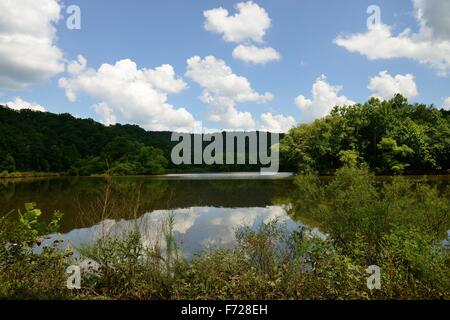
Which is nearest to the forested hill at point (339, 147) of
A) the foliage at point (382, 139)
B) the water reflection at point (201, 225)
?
the foliage at point (382, 139)

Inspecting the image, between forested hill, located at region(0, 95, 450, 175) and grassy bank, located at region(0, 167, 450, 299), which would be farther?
forested hill, located at region(0, 95, 450, 175)

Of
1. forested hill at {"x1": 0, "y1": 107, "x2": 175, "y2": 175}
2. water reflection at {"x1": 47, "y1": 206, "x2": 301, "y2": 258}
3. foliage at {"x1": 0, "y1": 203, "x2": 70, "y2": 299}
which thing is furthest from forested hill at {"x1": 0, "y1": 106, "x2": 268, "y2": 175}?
foliage at {"x1": 0, "y1": 203, "x2": 70, "y2": 299}

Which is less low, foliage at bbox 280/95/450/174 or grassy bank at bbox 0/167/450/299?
foliage at bbox 280/95/450/174

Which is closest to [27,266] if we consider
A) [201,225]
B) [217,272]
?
[217,272]

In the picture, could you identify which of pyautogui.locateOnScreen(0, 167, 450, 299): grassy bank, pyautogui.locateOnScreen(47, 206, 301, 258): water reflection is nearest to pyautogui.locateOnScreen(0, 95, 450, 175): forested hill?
pyautogui.locateOnScreen(47, 206, 301, 258): water reflection

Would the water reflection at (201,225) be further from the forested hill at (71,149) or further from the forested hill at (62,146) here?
the forested hill at (62,146)

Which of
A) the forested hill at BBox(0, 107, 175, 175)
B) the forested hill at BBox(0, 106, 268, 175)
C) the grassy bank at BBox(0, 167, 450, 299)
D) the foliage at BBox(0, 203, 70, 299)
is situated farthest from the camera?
the forested hill at BBox(0, 106, 268, 175)

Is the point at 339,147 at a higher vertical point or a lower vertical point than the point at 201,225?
higher

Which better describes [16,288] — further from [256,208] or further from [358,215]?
[256,208]

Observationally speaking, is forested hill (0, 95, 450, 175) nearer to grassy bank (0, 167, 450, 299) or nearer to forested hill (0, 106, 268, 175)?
forested hill (0, 106, 268, 175)

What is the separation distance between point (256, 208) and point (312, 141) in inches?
1459

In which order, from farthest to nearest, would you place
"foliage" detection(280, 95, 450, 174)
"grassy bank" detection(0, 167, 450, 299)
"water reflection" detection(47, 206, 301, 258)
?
"foliage" detection(280, 95, 450, 174) → "water reflection" detection(47, 206, 301, 258) → "grassy bank" detection(0, 167, 450, 299)

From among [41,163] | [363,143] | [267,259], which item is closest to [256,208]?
[267,259]

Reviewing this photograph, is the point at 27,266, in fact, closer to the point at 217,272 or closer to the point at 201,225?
the point at 217,272
